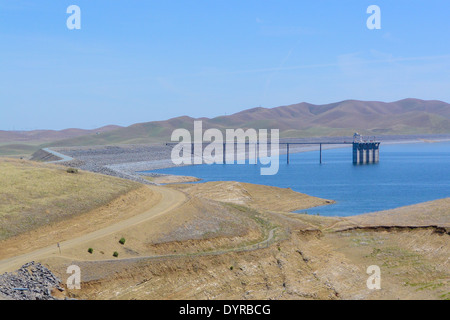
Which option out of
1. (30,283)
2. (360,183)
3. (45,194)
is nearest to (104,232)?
(45,194)

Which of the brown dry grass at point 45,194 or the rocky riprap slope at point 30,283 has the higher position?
the brown dry grass at point 45,194

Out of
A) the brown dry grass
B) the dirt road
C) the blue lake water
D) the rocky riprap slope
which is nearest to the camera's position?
the rocky riprap slope

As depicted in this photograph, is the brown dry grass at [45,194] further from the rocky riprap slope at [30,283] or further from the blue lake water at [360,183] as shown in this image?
the blue lake water at [360,183]

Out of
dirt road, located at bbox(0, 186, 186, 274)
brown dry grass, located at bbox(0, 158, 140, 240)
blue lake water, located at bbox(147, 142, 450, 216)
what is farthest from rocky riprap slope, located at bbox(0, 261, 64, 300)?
blue lake water, located at bbox(147, 142, 450, 216)

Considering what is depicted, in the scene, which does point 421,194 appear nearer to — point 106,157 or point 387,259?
point 387,259

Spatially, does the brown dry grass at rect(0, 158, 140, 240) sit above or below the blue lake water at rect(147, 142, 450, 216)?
above

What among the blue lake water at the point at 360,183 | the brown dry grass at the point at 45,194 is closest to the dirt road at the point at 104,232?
the brown dry grass at the point at 45,194

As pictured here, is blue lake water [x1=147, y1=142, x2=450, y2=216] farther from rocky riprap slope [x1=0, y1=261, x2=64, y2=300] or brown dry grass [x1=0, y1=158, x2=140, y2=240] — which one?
rocky riprap slope [x1=0, y1=261, x2=64, y2=300]
